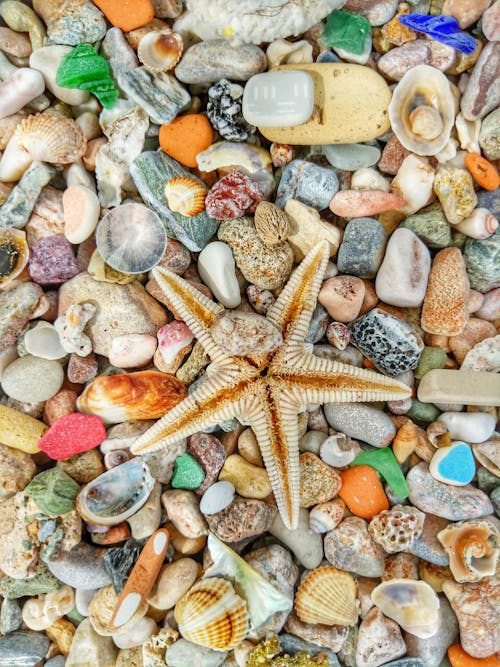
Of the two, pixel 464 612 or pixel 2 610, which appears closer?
pixel 464 612

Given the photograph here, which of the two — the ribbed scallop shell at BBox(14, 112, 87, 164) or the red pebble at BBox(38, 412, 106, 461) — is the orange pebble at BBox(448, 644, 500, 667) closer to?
the red pebble at BBox(38, 412, 106, 461)

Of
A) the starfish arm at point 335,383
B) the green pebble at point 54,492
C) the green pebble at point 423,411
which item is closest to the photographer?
the starfish arm at point 335,383

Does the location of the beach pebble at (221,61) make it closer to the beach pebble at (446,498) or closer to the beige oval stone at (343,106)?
the beige oval stone at (343,106)

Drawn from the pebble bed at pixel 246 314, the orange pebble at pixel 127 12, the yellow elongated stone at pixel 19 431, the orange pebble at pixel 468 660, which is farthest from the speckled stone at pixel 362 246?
the orange pebble at pixel 468 660

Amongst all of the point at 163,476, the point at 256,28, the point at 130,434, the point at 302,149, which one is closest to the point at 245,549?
the point at 163,476

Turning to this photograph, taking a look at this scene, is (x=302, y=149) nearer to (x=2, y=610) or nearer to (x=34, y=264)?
(x=34, y=264)

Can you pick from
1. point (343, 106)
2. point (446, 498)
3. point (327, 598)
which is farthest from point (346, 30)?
point (327, 598)

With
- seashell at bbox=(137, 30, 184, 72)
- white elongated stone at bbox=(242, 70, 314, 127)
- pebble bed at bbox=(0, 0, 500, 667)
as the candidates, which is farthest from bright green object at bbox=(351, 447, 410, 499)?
seashell at bbox=(137, 30, 184, 72)

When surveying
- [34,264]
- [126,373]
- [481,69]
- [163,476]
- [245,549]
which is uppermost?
[481,69]
